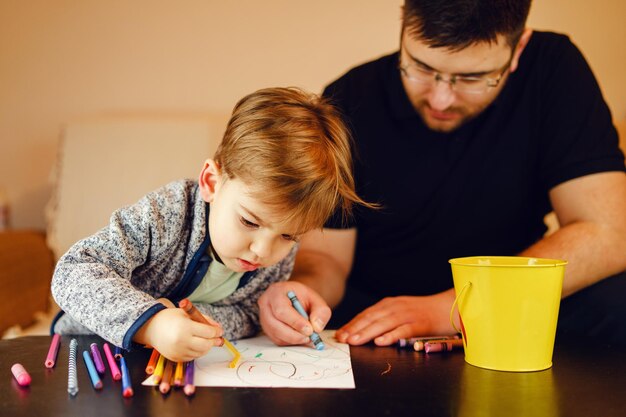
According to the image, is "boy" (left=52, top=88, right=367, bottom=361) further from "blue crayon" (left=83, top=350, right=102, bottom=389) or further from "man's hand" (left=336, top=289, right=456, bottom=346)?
"man's hand" (left=336, top=289, right=456, bottom=346)

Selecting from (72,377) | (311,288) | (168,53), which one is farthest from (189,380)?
(168,53)

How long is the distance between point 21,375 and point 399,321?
0.57 metres

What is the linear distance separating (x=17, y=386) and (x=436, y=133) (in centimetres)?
103

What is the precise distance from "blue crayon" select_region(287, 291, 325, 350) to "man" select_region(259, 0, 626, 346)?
1.09ft

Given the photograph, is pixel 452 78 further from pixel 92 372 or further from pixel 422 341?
pixel 92 372

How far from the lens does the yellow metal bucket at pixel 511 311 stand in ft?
2.85

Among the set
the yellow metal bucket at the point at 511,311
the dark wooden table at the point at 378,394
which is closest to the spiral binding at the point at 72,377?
the dark wooden table at the point at 378,394

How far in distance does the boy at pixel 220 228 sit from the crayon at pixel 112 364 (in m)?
0.03

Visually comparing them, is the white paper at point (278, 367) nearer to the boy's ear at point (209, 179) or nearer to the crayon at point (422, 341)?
the crayon at point (422, 341)

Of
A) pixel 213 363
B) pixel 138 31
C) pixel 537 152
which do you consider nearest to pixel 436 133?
pixel 537 152

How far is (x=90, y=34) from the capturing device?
2.20 meters

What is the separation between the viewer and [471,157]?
1513mm

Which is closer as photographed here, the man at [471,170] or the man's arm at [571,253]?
the man's arm at [571,253]

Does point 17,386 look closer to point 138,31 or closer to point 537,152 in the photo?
point 537,152
